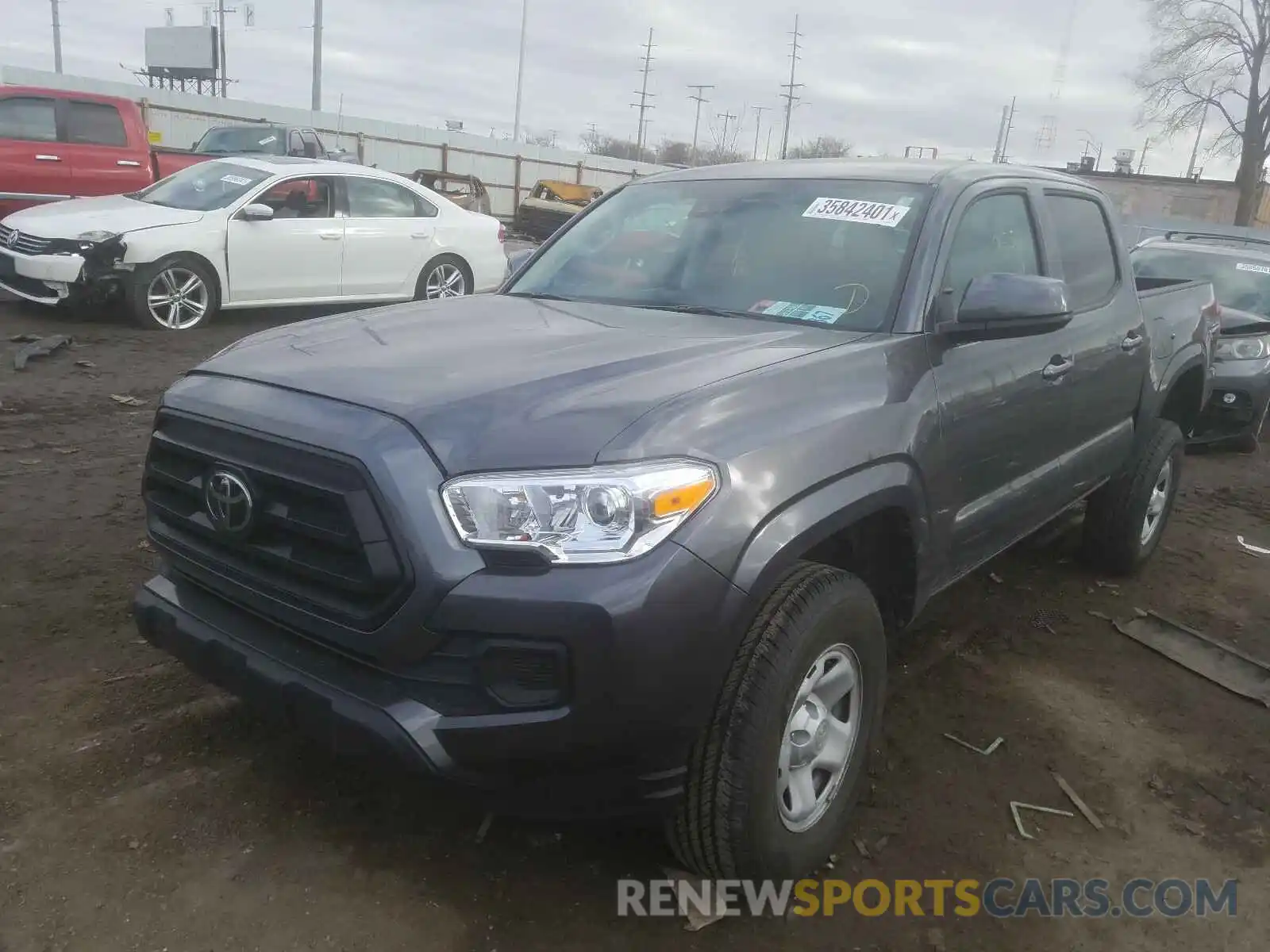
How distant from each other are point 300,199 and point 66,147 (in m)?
3.45

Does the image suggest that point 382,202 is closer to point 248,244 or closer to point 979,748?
point 248,244

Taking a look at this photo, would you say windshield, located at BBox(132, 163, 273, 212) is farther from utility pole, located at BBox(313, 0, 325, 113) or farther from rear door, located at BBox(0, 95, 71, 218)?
utility pole, located at BBox(313, 0, 325, 113)

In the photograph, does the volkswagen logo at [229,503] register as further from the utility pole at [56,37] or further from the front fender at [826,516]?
the utility pole at [56,37]

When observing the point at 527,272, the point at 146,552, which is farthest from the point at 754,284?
the point at 146,552

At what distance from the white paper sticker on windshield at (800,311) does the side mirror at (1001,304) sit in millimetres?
313

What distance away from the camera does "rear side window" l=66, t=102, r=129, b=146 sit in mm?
11227

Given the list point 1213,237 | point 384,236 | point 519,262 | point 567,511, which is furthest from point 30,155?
point 1213,237

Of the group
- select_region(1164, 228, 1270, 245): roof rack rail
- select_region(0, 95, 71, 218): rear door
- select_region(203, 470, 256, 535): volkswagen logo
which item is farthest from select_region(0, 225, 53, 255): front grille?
select_region(1164, 228, 1270, 245): roof rack rail

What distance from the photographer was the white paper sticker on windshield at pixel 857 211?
3.18 meters

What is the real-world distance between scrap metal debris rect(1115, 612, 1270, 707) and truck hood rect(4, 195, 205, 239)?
7.99 m

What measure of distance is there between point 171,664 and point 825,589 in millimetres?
2288

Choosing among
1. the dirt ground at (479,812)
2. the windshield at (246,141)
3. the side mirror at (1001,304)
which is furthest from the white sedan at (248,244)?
the side mirror at (1001,304)

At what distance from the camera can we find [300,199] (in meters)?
9.69

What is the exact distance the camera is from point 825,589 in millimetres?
2395
